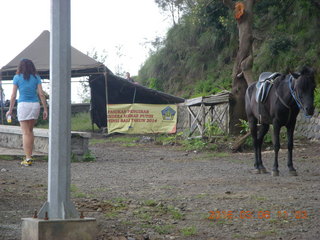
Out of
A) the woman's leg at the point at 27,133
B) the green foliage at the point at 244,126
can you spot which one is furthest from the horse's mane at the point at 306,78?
the green foliage at the point at 244,126

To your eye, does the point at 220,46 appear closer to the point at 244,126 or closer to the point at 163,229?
the point at 244,126

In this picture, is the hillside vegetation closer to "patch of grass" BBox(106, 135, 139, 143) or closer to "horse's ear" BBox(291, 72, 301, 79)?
"patch of grass" BBox(106, 135, 139, 143)

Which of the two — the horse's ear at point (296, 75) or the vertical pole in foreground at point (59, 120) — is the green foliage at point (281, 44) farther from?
the vertical pole in foreground at point (59, 120)

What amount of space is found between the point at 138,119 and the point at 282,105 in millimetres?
15655

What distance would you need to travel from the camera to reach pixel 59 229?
203 inches

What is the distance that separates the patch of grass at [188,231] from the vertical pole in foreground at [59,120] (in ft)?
3.67

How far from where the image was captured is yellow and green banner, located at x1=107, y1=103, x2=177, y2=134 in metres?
26.7

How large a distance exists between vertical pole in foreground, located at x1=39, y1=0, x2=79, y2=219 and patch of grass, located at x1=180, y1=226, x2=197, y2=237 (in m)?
1.12

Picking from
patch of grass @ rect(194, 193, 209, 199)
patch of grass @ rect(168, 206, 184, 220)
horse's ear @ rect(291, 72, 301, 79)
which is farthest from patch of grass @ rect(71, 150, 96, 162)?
patch of grass @ rect(168, 206, 184, 220)

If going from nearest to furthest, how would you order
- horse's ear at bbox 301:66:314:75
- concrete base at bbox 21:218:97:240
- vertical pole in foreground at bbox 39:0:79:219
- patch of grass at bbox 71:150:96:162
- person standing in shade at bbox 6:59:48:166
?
concrete base at bbox 21:218:97:240
vertical pole in foreground at bbox 39:0:79:219
horse's ear at bbox 301:66:314:75
person standing in shade at bbox 6:59:48:166
patch of grass at bbox 71:150:96:162

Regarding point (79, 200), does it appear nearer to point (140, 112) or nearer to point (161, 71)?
point (140, 112)

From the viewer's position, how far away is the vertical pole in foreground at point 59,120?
5258 mm

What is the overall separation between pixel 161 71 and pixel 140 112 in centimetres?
1303

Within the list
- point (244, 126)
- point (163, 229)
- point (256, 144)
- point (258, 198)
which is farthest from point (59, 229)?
point (244, 126)
